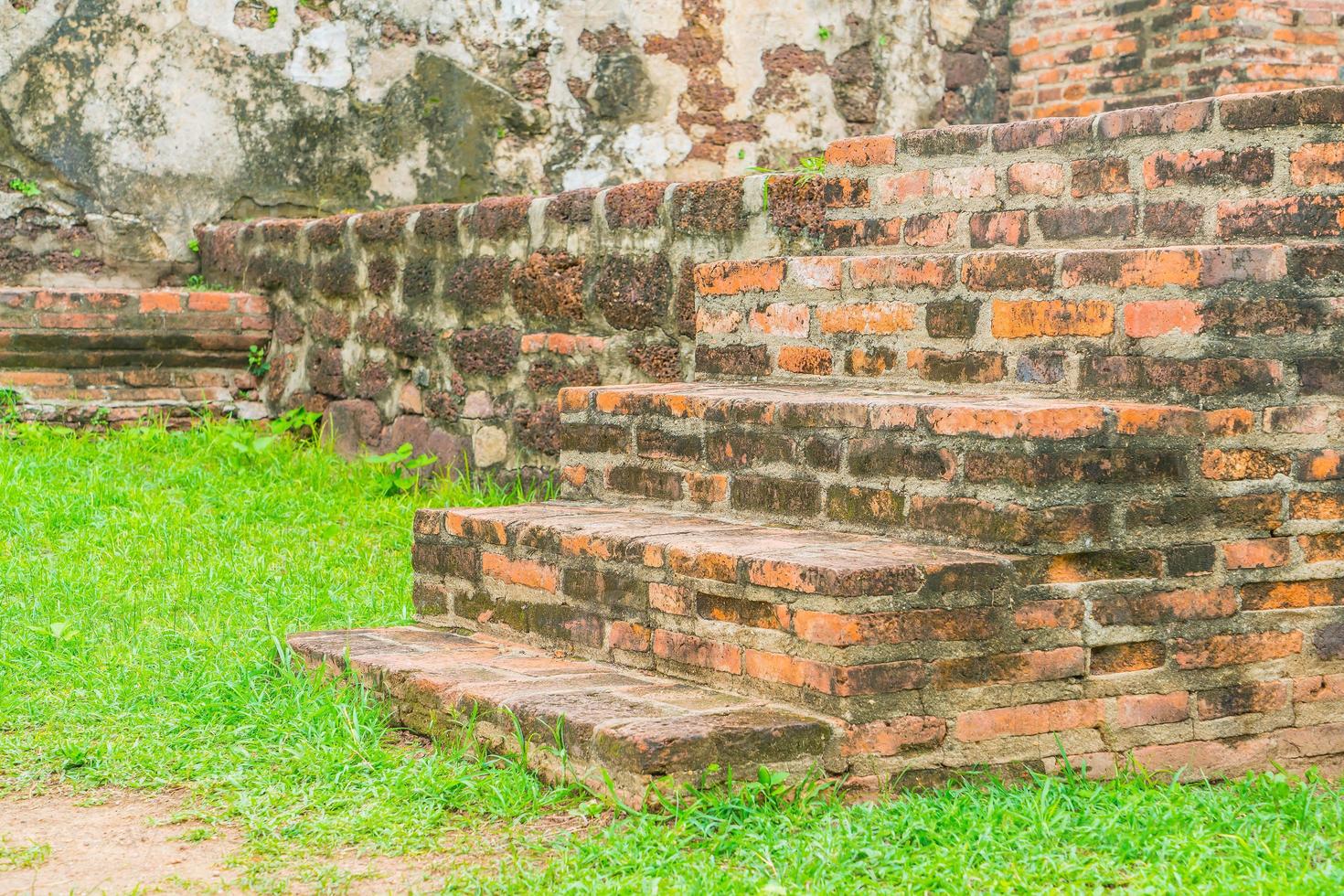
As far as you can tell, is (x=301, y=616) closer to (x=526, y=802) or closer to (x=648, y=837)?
(x=526, y=802)

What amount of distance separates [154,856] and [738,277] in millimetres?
1919

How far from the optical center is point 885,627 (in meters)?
2.58

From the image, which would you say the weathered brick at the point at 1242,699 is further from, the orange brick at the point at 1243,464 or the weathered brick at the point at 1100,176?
the weathered brick at the point at 1100,176

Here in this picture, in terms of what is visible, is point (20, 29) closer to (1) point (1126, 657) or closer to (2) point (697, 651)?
(2) point (697, 651)

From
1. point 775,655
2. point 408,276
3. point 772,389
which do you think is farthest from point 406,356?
point 775,655

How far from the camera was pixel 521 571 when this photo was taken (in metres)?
3.31

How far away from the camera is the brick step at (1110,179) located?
2963 millimetres

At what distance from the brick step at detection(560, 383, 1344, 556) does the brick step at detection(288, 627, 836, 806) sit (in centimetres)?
46

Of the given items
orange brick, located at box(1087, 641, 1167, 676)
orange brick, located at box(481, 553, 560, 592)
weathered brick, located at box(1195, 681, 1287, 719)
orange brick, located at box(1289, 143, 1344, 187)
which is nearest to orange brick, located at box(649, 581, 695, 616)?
orange brick, located at box(481, 553, 560, 592)

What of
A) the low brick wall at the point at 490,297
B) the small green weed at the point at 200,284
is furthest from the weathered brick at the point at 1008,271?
the small green weed at the point at 200,284

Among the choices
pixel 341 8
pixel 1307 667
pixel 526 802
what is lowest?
pixel 526 802

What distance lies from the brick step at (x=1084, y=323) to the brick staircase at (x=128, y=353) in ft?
11.6

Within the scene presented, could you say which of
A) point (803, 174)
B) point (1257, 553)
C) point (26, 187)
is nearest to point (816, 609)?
point (1257, 553)

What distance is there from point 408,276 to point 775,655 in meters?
3.30
